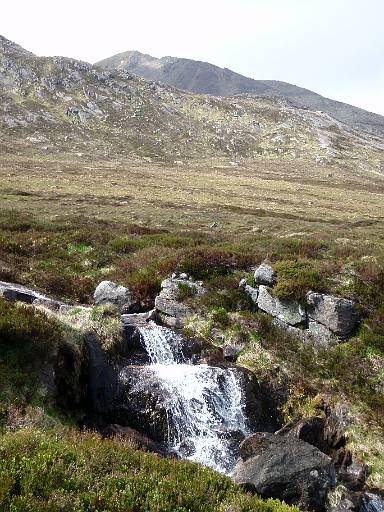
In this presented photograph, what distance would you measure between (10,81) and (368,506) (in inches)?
7599

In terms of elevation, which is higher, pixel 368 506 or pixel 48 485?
pixel 48 485

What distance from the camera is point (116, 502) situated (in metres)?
7.60

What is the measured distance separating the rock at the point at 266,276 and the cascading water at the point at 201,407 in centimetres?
577

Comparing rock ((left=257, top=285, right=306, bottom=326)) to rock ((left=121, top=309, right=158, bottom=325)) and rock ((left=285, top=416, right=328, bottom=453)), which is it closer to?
rock ((left=121, top=309, right=158, bottom=325))

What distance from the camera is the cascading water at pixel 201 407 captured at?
15.0 meters

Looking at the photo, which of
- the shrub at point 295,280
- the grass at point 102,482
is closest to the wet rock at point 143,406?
the grass at point 102,482

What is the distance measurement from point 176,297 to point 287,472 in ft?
37.0

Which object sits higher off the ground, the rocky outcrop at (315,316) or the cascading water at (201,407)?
the rocky outcrop at (315,316)

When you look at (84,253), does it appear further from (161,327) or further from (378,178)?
(378,178)

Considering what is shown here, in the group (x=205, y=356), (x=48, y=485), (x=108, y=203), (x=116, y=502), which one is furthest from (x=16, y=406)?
(x=108, y=203)

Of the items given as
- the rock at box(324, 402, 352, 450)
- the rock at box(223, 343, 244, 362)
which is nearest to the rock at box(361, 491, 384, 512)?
the rock at box(324, 402, 352, 450)

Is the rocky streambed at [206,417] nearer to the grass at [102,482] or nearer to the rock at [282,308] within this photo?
the rock at [282,308]

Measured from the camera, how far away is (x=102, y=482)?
8.03 metres

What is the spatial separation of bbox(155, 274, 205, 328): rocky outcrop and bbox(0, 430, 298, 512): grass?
1189 cm
